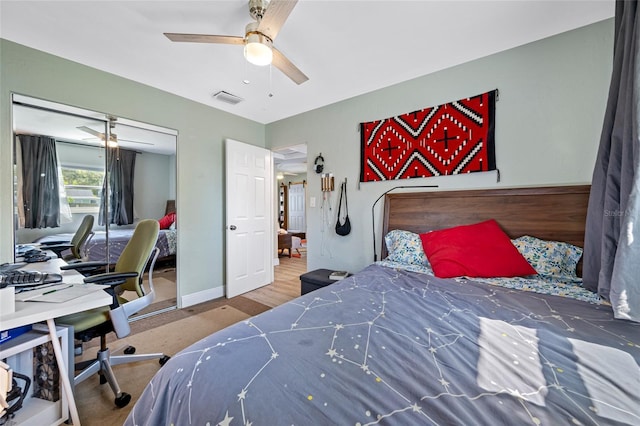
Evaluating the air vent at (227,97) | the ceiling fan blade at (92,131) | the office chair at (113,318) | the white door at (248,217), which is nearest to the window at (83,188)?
the ceiling fan blade at (92,131)

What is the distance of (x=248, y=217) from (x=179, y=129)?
142 centimetres

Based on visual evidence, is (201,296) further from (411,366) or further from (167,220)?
(411,366)

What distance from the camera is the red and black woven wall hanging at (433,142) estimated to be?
226cm

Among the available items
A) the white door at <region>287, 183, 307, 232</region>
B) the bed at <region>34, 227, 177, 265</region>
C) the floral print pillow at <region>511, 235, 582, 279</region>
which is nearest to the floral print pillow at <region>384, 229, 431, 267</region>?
the floral print pillow at <region>511, 235, 582, 279</region>

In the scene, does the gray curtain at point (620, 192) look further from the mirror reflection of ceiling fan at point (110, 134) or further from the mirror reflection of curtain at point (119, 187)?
the mirror reflection of ceiling fan at point (110, 134)

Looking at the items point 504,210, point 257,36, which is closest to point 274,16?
point 257,36

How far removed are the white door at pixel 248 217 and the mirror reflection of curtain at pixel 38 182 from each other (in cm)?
162

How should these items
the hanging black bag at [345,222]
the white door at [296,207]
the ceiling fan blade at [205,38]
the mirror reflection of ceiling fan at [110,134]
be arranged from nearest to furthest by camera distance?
1. the ceiling fan blade at [205,38]
2. the mirror reflection of ceiling fan at [110,134]
3. the hanging black bag at [345,222]
4. the white door at [296,207]

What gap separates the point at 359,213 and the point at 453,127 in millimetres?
1315

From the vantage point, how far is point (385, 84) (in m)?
2.79

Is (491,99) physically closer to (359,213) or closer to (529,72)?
(529,72)

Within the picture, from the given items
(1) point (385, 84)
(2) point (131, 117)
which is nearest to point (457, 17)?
(1) point (385, 84)

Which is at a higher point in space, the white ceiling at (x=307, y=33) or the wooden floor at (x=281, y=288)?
the white ceiling at (x=307, y=33)

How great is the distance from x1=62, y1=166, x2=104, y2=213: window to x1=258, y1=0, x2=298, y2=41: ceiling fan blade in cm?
226
